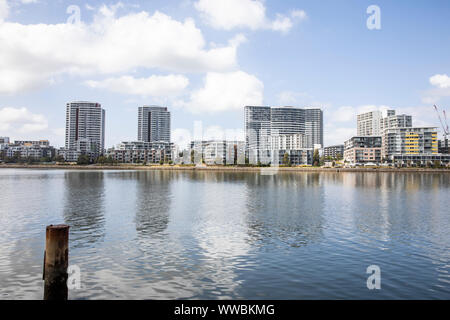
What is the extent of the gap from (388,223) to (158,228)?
971 inches

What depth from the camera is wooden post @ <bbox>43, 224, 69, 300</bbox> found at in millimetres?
16375

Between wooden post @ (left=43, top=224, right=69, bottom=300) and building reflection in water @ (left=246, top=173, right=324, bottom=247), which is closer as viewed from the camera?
wooden post @ (left=43, top=224, right=69, bottom=300)

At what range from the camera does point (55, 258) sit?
1661 centimetres

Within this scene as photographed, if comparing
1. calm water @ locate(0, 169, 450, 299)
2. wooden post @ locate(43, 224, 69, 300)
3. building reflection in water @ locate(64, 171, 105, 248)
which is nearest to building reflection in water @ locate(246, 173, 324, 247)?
calm water @ locate(0, 169, 450, 299)

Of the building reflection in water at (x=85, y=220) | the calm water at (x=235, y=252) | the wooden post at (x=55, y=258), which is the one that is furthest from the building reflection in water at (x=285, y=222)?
the wooden post at (x=55, y=258)

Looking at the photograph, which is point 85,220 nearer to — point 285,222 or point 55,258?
point 55,258

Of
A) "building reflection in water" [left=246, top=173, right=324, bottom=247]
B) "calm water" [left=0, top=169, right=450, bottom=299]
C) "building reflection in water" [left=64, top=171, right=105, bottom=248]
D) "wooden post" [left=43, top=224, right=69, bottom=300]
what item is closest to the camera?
"wooden post" [left=43, top=224, right=69, bottom=300]

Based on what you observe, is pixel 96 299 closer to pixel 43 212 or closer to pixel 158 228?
pixel 158 228

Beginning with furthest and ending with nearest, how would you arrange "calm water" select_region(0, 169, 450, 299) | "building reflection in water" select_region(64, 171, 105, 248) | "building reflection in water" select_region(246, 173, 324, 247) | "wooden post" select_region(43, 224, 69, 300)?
"building reflection in water" select_region(246, 173, 324, 247)
"building reflection in water" select_region(64, 171, 105, 248)
"calm water" select_region(0, 169, 450, 299)
"wooden post" select_region(43, 224, 69, 300)

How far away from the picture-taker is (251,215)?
40062 millimetres

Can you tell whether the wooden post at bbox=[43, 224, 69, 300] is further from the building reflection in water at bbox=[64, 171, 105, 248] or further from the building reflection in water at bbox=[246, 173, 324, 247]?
the building reflection in water at bbox=[246, 173, 324, 247]

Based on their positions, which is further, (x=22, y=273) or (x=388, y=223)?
(x=388, y=223)
